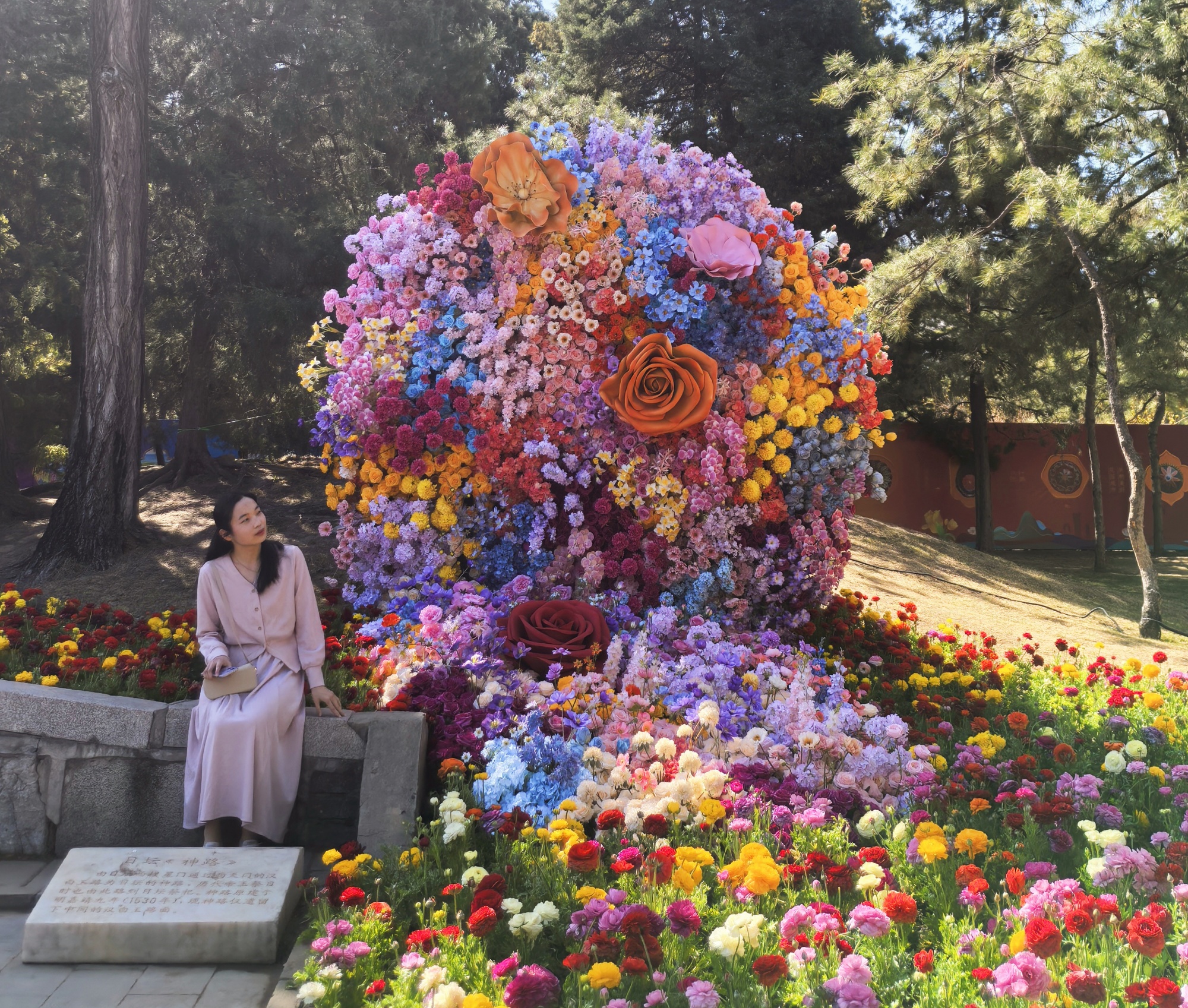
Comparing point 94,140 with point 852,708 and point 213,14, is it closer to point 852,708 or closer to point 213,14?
point 213,14

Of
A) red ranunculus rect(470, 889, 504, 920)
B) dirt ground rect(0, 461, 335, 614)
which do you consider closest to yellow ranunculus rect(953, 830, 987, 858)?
red ranunculus rect(470, 889, 504, 920)

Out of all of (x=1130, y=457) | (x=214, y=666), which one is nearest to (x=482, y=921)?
(x=214, y=666)

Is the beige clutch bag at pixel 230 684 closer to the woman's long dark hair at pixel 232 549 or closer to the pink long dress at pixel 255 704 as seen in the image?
the pink long dress at pixel 255 704

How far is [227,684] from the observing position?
9.52ft

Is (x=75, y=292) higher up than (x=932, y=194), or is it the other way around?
(x=932, y=194)

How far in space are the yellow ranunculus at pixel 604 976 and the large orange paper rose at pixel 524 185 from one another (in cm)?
342

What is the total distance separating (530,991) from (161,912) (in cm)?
122

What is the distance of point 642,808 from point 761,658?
4.41 ft

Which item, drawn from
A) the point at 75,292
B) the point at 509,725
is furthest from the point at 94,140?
the point at 509,725

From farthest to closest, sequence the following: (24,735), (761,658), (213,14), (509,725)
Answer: (213,14) → (761,658) → (509,725) → (24,735)

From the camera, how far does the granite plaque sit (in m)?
2.25

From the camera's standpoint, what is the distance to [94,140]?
6488 millimetres

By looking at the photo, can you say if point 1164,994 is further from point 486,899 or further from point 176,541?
point 176,541

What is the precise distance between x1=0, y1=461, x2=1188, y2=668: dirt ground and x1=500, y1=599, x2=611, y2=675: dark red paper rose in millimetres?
2702
